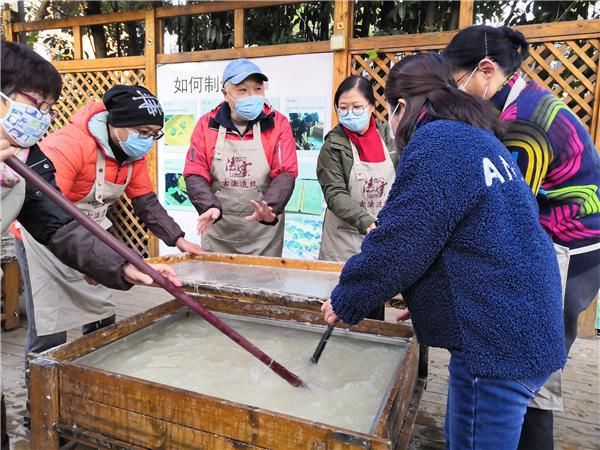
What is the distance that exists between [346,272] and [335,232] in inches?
69.4

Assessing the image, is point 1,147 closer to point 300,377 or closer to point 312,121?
point 300,377

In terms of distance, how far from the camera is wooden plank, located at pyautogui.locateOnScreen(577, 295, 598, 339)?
3822 mm

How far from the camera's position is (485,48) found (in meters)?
1.60

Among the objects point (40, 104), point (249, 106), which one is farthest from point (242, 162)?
point (40, 104)

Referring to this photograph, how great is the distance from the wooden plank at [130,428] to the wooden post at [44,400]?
0.10 ft

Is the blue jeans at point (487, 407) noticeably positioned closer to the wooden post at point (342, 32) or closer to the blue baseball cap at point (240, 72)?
the blue baseball cap at point (240, 72)

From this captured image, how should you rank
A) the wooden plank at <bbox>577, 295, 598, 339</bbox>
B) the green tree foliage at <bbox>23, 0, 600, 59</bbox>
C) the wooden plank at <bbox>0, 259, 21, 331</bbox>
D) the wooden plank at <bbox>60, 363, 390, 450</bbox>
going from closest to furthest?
1. the wooden plank at <bbox>60, 363, 390, 450</bbox>
2. the wooden plank at <bbox>0, 259, 21, 331</bbox>
3. the wooden plank at <bbox>577, 295, 598, 339</bbox>
4. the green tree foliage at <bbox>23, 0, 600, 59</bbox>

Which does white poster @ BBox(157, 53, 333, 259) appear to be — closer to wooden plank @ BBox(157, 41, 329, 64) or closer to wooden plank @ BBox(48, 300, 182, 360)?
wooden plank @ BBox(157, 41, 329, 64)

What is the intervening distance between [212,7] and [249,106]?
7.57 feet

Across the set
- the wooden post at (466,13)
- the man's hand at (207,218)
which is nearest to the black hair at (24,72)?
the man's hand at (207,218)

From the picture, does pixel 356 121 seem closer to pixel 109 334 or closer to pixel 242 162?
pixel 242 162

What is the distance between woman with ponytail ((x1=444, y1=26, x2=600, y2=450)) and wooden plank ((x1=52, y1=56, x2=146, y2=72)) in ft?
14.6

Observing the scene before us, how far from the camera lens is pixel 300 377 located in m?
1.63

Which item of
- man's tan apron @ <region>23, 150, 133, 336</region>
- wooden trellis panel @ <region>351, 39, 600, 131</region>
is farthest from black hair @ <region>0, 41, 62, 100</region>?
wooden trellis panel @ <region>351, 39, 600, 131</region>
